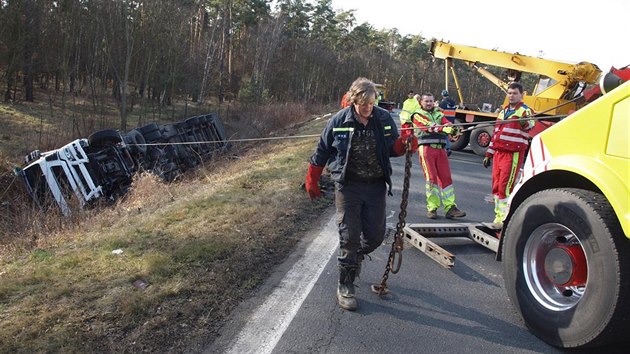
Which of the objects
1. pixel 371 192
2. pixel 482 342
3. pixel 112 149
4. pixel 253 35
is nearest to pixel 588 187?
pixel 482 342

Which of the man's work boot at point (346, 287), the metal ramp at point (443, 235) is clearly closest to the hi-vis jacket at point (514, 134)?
the metal ramp at point (443, 235)

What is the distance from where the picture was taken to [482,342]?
3.29m

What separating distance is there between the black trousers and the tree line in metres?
18.9

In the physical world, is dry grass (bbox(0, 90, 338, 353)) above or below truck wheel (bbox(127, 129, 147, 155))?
above

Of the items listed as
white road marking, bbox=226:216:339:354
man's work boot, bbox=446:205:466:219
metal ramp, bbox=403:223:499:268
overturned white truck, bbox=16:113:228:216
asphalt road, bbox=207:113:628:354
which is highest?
metal ramp, bbox=403:223:499:268

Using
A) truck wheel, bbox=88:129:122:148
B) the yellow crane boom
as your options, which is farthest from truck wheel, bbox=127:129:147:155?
the yellow crane boom

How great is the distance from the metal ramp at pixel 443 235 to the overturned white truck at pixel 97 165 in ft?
14.0

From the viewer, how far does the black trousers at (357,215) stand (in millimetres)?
3787

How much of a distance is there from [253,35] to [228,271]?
3930 cm

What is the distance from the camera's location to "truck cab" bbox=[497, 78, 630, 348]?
2.74 meters

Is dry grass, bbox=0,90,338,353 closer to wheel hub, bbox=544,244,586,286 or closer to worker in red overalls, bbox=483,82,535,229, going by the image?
wheel hub, bbox=544,244,586,286

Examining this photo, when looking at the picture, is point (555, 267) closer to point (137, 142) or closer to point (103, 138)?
point (103, 138)

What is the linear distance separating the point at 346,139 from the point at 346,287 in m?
1.18

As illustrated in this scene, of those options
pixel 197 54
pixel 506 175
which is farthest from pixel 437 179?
pixel 197 54
